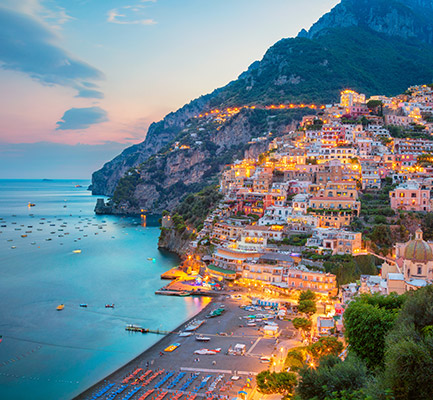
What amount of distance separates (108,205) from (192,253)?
3488 inches

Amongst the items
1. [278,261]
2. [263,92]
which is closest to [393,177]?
[278,261]

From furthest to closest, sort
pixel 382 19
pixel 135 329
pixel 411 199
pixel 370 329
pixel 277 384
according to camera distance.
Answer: pixel 382 19, pixel 411 199, pixel 135 329, pixel 277 384, pixel 370 329

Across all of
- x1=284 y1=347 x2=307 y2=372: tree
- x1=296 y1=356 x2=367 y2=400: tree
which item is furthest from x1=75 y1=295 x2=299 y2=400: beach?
x1=296 y1=356 x2=367 y2=400: tree

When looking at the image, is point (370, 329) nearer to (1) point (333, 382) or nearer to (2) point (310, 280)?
(1) point (333, 382)

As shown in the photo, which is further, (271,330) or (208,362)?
(271,330)

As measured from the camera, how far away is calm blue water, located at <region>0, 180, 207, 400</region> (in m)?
30.2

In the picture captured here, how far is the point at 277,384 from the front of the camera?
23.1 m

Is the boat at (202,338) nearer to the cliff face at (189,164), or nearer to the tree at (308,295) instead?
the tree at (308,295)

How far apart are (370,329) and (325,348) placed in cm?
667

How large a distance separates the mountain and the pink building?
66.3 meters

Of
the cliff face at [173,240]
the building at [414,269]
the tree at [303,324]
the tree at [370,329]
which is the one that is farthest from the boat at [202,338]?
the cliff face at [173,240]

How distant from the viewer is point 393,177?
5872 centimetres

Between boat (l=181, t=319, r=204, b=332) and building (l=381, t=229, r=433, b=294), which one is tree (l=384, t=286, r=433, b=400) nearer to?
building (l=381, t=229, r=433, b=294)

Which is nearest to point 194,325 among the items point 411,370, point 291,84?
point 411,370
